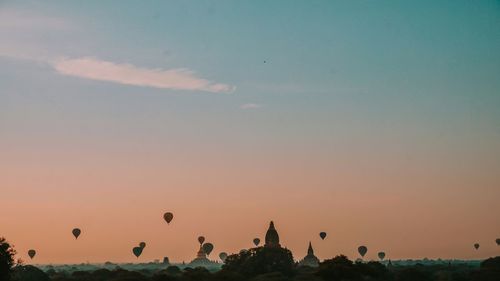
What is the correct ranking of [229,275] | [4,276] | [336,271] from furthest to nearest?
[229,275], [336,271], [4,276]

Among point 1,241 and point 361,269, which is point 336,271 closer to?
point 361,269

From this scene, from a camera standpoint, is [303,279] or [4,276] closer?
[4,276]

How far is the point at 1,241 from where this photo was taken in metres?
144

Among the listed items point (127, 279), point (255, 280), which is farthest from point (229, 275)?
point (127, 279)

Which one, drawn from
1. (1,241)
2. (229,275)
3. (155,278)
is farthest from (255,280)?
(1,241)

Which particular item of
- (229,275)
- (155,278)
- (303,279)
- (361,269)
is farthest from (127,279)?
(361,269)

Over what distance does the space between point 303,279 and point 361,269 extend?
15.2 metres

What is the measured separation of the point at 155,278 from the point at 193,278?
377 inches

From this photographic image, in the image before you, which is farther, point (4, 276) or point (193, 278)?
point (193, 278)

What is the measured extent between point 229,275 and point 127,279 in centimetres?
2327

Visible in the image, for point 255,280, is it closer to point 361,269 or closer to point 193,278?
point 193,278

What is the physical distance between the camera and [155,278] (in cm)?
19162

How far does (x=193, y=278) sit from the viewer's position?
646 feet

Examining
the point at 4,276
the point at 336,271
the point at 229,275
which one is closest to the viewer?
the point at 4,276
